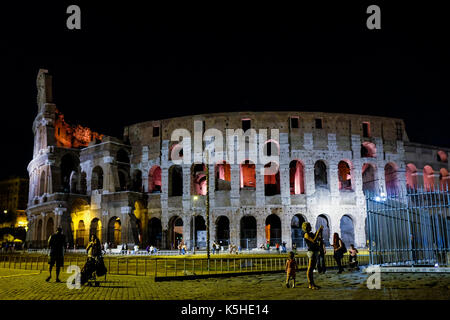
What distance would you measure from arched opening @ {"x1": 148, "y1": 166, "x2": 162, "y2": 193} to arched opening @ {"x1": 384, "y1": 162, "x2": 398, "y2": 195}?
2041 cm

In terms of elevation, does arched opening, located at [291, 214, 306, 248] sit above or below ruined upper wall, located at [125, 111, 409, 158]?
below

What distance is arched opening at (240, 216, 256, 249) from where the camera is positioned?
33.8 meters

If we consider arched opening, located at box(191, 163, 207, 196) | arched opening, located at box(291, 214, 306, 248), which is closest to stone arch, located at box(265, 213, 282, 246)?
arched opening, located at box(291, 214, 306, 248)

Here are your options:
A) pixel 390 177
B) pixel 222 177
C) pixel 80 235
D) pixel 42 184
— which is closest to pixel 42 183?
pixel 42 184

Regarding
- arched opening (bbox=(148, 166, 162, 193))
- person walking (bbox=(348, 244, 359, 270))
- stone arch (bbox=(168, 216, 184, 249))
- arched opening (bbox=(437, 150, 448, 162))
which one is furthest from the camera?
arched opening (bbox=(437, 150, 448, 162))

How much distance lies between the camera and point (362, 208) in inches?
1325

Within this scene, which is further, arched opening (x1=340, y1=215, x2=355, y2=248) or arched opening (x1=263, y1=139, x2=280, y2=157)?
arched opening (x1=340, y1=215, x2=355, y2=248)

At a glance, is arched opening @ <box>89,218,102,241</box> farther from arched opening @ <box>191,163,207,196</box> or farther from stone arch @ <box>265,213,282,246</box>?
stone arch @ <box>265,213,282,246</box>

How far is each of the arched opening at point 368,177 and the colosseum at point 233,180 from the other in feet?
0.47

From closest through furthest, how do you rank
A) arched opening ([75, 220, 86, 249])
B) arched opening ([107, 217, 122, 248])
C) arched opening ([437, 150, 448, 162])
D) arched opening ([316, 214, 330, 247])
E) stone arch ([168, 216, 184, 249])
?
arched opening ([316, 214, 330, 247]), arched opening ([107, 217, 122, 248]), stone arch ([168, 216, 184, 249]), arched opening ([437, 150, 448, 162]), arched opening ([75, 220, 86, 249])

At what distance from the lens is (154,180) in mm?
38375

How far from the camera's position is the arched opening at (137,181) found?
37.2 meters

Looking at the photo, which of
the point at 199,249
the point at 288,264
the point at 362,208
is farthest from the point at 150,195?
the point at 288,264
